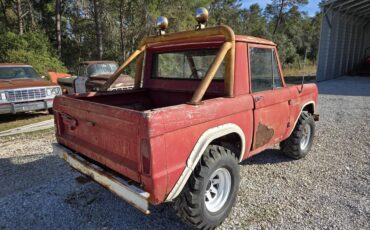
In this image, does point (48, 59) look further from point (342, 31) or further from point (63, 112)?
point (342, 31)

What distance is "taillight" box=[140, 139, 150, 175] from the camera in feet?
7.61

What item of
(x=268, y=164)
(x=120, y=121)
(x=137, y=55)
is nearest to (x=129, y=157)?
(x=120, y=121)

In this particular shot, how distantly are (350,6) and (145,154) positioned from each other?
68.2ft

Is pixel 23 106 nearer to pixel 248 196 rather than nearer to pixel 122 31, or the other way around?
pixel 248 196

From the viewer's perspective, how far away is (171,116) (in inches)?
96.6

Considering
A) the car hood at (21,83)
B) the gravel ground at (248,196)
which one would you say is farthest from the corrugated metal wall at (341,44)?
the car hood at (21,83)

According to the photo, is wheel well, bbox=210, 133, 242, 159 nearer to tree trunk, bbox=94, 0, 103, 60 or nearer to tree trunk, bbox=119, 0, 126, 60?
tree trunk, bbox=94, 0, 103, 60

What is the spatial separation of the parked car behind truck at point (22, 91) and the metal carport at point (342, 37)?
15816 mm

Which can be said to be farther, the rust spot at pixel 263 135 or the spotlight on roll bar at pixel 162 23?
the spotlight on roll bar at pixel 162 23

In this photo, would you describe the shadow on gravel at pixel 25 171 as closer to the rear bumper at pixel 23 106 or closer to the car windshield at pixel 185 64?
the car windshield at pixel 185 64

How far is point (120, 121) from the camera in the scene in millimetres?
2537

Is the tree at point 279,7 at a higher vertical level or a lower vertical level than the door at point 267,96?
higher

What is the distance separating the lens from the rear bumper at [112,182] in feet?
A: 7.77

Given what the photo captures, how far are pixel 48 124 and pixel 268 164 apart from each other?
244 inches
